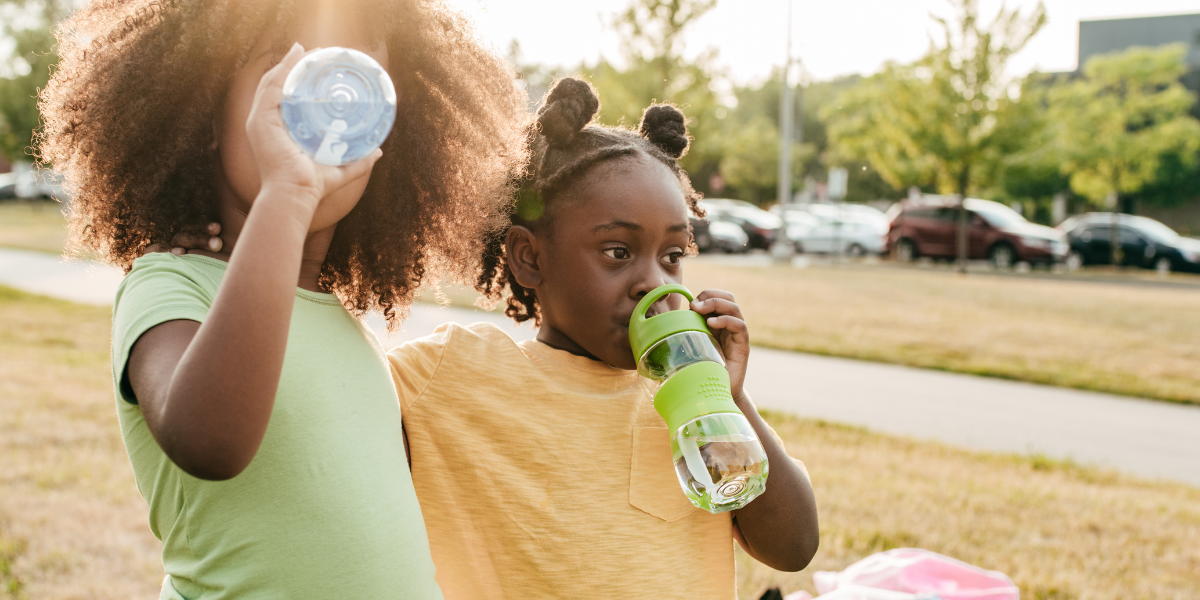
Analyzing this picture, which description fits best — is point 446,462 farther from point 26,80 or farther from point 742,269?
point 26,80

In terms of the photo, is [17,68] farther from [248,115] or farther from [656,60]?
[248,115]

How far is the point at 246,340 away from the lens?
1059 millimetres

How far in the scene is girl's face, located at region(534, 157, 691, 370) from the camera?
179 cm

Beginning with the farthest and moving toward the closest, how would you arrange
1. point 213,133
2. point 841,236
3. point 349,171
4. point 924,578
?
point 841,236 < point 924,578 < point 213,133 < point 349,171

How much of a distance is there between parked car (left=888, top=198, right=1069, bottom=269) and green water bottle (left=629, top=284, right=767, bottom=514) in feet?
73.5

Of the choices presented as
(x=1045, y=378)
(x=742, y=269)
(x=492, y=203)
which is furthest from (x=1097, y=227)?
(x=492, y=203)

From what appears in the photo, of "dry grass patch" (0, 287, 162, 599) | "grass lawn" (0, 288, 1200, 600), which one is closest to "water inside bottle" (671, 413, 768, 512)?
"grass lawn" (0, 288, 1200, 600)

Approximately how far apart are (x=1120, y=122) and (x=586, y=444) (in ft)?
105

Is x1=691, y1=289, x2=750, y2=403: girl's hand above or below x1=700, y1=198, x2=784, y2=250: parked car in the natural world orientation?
above

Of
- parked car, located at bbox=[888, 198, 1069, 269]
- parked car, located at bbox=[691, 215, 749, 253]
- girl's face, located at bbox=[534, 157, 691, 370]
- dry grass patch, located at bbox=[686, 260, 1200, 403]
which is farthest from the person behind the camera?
parked car, located at bbox=[691, 215, 749, 253]

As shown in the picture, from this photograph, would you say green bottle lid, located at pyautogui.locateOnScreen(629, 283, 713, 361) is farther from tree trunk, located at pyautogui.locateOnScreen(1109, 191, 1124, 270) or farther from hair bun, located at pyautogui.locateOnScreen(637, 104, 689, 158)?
tree trunk, located at pyautogui.locateOnScreen(1109, 191, 1124, 270)

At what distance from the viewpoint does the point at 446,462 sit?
5.95 feet

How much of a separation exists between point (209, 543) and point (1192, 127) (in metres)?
36.8

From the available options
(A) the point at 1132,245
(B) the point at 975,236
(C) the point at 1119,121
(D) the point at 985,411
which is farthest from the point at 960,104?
(D) the point at 985,411
